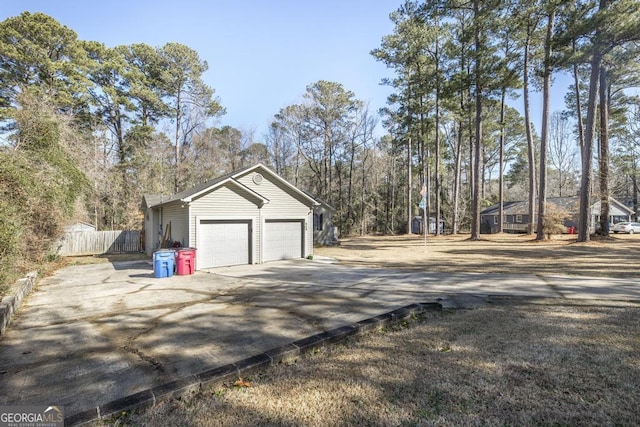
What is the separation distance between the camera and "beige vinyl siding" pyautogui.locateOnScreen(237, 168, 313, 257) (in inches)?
480

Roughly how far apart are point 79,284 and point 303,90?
2435cm

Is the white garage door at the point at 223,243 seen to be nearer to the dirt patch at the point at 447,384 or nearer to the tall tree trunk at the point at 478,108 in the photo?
the dirt patch at the point at 447,384

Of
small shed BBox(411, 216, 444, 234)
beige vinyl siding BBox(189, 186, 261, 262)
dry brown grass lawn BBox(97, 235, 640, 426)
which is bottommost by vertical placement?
dry brown grass lawn BBox(97, 235, 640, 426)

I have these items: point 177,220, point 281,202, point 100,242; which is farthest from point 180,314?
point 100,242

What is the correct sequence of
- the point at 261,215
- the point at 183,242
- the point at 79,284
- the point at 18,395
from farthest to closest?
the point at 261,215, the point at 183,242, the point at 79,284, the point at 18,395

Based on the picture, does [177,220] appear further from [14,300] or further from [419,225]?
[419,225]

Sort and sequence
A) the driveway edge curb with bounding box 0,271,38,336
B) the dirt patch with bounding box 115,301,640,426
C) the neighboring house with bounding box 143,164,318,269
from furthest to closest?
the neighboring house with bounding box 143,164,318,269, the driveway edge curb with bounding box 0,271,38,336, the dirt patch with bounding box 115,301,640,426

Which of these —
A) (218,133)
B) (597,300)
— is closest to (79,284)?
(597,300)

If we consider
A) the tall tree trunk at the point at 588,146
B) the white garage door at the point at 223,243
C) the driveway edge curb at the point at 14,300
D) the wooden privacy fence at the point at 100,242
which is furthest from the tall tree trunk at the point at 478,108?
the driveway edge curb at the point at 14,300

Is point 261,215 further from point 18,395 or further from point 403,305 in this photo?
point 18,395

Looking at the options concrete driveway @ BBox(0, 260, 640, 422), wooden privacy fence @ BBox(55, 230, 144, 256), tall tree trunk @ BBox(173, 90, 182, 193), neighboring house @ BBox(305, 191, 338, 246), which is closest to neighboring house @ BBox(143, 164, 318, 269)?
concrete driveway @ BBox(0, 260, 640, 422)

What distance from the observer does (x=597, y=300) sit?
572cm

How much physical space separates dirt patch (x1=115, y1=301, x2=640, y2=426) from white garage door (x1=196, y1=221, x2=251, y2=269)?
7.92 m

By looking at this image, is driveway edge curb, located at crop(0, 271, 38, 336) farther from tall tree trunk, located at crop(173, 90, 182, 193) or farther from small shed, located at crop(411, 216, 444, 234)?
small shed, located at crop(411, 216, 444, 234)
